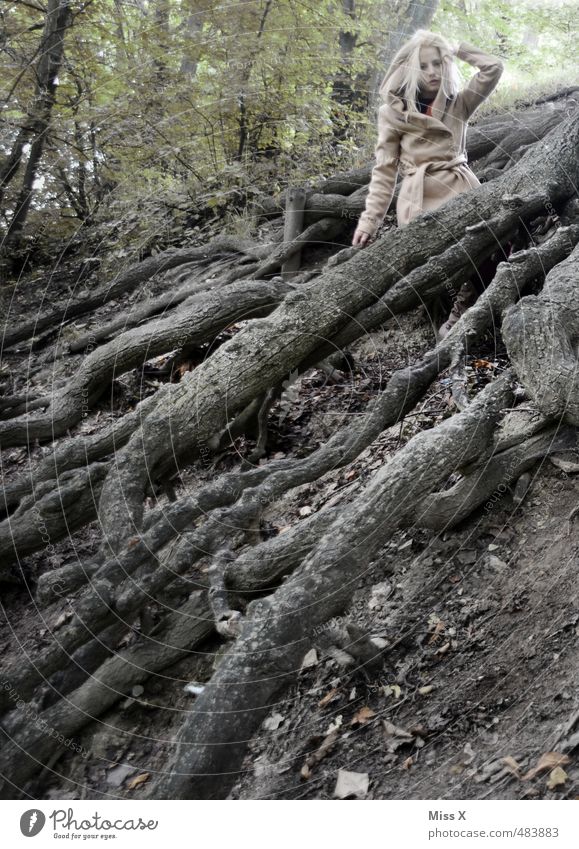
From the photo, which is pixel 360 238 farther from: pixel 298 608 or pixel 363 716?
pixel 363 716

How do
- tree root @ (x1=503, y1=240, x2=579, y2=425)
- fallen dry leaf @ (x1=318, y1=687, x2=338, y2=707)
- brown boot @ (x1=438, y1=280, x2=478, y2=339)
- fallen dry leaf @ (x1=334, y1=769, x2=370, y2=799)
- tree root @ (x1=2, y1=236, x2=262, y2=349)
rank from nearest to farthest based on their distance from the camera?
fallen dry leaf @ (x1=334, y1=769, x2=370, y2=799) < fallen dry leaf @ (x1=318, y1=687, x2=338, y2=707) < tree root @ (x1=503, y1=240, x2=579, y2=425) < brown boot @ (x1=438, y1=280, x2=478, y2=339) < tree root @ (x1=2, y1=236, x2=262, y2=349)

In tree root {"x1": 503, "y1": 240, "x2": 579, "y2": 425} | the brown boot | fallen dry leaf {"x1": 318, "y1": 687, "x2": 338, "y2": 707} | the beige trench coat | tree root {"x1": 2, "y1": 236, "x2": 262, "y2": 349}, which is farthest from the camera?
tree root {"x1": 2, "y1": 236, "x2": 262, "y2": 349}

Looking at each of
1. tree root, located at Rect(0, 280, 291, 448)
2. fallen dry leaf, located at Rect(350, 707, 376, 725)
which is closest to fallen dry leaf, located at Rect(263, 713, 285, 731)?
fallen dry leaf, located at Rect(350, 707, 376, 725)

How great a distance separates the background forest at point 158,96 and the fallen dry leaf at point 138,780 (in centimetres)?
296

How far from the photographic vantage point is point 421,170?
3.53 meters

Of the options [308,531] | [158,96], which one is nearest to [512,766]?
[308,531]

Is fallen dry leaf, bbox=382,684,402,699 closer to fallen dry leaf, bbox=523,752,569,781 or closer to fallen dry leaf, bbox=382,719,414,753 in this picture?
fallen dry leaf, bbox=382,719,414,753

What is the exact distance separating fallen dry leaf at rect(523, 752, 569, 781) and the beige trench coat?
2.86 meters

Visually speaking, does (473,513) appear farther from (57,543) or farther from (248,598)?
(57,543)

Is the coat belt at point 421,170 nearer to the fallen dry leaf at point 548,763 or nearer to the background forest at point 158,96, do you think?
the background forest at point 158,96

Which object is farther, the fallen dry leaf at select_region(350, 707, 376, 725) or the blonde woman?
the blonde woman

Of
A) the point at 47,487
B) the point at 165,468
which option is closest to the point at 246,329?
the point at 165,468

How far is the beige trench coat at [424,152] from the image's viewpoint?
3234 mm

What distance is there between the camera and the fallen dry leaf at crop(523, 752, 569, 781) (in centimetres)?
167
